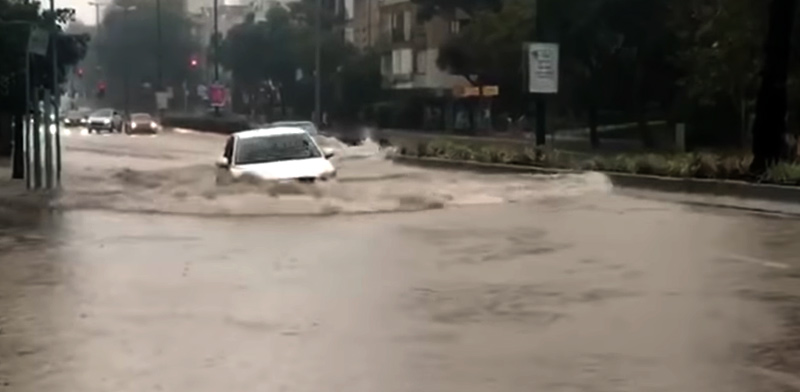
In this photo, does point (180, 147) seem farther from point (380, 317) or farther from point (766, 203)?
point (380, 317)

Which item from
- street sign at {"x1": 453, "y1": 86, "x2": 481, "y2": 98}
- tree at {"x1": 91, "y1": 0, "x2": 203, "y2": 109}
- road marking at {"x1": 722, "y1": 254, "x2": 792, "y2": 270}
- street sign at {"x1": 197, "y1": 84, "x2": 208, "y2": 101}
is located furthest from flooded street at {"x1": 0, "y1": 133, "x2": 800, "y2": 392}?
tree at {"x1": 91, "y1": 0, "x2": 203, "y2": 109}

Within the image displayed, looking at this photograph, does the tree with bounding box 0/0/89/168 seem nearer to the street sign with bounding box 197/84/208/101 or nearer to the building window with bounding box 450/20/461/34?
the building window with bounding box 450/20/461/34

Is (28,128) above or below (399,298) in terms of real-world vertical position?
above

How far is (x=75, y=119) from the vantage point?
102625mm

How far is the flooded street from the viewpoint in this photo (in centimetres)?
948

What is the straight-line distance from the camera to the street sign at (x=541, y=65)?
38.2m

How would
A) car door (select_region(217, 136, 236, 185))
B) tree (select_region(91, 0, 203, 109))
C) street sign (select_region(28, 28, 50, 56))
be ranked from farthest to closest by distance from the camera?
tree (select_region(91, 0, 203, 109)) → street sign (select_region(28, 28, 50, 56)) → car door (select_region(217, 136, 236, 185))

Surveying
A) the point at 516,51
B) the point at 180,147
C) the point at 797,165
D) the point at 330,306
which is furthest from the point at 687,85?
the point at 330,306

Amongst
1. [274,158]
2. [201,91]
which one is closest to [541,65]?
[274,158]

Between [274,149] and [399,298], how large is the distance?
597 inches

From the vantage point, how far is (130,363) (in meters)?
9.96

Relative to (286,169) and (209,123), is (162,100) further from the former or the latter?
(286,169)

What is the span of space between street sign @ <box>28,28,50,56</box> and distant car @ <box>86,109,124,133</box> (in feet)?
180

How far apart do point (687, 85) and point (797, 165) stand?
27.4 metres
